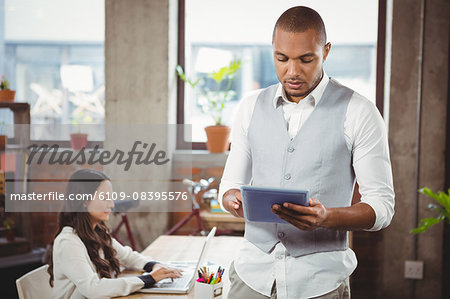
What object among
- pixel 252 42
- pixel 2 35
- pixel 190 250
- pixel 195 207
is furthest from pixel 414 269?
pixel 2 35

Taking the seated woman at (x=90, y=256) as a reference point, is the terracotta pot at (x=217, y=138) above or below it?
above

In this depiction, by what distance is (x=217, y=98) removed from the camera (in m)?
3.88

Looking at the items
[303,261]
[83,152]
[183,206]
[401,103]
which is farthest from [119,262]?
[401,103]

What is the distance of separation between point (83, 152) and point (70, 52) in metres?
0.91

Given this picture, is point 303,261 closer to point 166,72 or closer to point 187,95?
point 166,72

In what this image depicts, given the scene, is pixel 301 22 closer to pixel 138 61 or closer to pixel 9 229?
pixel 138 61

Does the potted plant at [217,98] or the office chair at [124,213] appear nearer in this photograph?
the office chair at [124,213]

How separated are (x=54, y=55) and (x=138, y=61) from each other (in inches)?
36.9

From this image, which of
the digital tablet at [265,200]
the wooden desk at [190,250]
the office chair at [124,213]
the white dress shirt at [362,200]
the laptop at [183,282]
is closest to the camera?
the digital tablet at [265,200]

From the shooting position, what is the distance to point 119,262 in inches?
86.4

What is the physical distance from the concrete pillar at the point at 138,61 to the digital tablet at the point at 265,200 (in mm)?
2521

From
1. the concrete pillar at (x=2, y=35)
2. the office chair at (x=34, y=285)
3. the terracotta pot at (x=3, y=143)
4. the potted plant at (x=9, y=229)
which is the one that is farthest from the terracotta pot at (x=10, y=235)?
the office chair at (x=34, y=285)

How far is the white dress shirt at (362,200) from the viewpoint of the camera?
47.7 inches

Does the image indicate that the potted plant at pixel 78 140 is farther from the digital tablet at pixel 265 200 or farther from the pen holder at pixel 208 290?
the digital tablet at pixel 265 200
